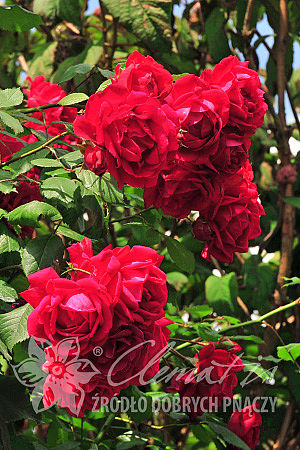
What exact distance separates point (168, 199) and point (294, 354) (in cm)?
43

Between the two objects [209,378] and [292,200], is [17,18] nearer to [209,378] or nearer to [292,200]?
[209,378]

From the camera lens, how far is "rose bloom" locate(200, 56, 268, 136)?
687 mm

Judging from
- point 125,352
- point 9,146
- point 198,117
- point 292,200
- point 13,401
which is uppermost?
point 198,117

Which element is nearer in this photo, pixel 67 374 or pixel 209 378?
pixel 67 374

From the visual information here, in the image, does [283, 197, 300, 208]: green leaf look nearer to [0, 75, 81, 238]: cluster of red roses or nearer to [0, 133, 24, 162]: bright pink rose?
[0, 75, 81, 238]: cluster of red roses

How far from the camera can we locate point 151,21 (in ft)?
4.28

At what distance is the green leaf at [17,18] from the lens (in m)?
0.88

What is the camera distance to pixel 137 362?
2.11ft

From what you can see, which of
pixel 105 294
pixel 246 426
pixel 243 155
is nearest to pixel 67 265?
pixel 105 294

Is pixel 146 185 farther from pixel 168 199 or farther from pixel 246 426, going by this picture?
pixel 246 426

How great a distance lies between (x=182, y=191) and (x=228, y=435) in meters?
0.53

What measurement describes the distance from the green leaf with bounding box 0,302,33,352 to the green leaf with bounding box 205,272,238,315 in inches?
31.1

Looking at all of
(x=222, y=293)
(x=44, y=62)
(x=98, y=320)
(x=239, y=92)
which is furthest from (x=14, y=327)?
(x=44, y=62)

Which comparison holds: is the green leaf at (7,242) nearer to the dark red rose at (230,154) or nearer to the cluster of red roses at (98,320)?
the cluster of red roses at (98,320)
